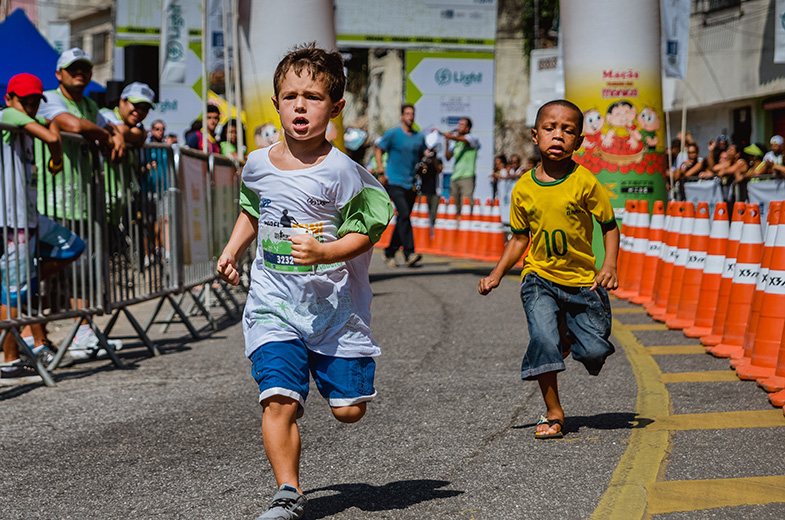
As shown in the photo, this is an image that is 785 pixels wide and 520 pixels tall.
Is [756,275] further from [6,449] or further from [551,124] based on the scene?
[6,449]

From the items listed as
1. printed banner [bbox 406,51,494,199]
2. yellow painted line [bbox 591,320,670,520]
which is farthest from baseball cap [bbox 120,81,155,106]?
printed banner [bbox 406,51,494,199]

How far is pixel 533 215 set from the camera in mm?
5484

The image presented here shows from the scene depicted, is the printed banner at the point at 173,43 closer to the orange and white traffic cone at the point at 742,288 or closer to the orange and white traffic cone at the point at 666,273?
the orange and white traffic cone at the point at 666,273

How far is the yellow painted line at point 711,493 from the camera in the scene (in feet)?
13.5

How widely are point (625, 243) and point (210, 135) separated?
5.28 metres

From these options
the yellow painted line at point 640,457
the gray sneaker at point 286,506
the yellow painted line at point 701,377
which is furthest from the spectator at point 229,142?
the gray sneaker at point 286,506

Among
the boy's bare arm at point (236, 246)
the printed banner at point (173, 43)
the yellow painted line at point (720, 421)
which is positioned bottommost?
the yellow painted line at point (720, 421)

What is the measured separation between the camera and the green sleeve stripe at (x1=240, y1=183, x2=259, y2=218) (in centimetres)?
421

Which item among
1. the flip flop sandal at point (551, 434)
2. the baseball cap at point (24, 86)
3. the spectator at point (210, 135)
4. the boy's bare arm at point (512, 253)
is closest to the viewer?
the flip flop sandal at point (551, 434)

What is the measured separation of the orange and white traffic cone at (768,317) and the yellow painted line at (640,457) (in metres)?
0.60

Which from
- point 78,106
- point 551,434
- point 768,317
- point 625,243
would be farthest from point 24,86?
point 625,243

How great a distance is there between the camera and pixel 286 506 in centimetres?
380

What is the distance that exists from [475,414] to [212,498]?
1884 millimetres

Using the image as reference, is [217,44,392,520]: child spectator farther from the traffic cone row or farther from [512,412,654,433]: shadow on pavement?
the traffic cone row
